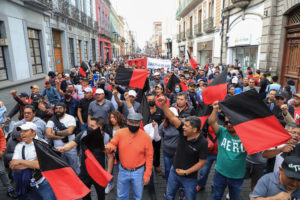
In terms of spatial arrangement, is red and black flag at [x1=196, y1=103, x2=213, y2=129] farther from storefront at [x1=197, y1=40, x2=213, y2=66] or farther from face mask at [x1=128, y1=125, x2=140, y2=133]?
storefront at [x1=197, y1=40, x2=213, y2=66]

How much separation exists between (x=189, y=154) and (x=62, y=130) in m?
2.40

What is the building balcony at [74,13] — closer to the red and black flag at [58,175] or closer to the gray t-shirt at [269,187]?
the red and black flag at [58,175]

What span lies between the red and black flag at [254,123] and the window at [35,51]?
438 inches

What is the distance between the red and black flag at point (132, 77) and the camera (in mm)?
5520

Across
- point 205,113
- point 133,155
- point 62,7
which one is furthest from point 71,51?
point 133,155

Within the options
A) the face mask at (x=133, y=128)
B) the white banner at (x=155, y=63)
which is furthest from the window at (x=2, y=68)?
the face mask at (x=133, y=128)

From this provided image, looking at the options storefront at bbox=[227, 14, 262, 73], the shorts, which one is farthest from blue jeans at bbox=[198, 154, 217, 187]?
storefront at bbox=[227, 14, 262, 73]

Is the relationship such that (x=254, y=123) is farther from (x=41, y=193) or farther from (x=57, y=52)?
(x=57, y=52)

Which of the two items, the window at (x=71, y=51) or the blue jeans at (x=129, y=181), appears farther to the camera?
the window at (x=71, y=51)

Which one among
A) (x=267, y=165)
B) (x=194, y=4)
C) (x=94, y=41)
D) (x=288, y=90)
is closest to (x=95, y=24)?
(x=94, y=41)

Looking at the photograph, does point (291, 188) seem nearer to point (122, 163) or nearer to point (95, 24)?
point (122, 163)

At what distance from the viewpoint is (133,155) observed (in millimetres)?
3102

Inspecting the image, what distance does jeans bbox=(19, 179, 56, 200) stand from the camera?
9.78 feet

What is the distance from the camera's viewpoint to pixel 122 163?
3174mm
